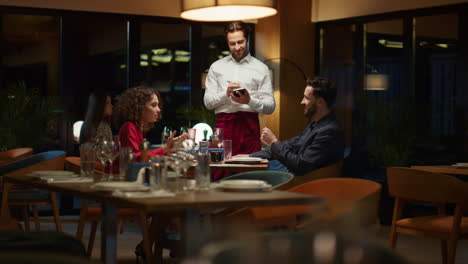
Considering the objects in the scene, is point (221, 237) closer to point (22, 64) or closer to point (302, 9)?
point (22, 64)

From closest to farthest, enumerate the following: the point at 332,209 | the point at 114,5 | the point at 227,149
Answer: the point at 332,209
the point at 227,149
the point at 114,5

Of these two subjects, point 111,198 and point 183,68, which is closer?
point 111,198

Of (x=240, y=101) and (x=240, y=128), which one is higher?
(x=240, y=101)

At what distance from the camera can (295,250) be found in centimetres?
162

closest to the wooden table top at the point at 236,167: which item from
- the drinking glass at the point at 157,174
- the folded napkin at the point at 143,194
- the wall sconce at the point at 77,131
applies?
the drinking glass at the point at 157,174

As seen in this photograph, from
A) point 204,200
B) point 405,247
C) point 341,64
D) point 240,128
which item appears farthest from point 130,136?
point 341,64

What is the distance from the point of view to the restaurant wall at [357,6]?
7996 mm

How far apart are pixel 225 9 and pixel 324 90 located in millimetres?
1002

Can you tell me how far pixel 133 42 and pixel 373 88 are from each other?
3.08 m

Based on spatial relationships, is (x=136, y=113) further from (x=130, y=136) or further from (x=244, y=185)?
(x=244, y=185)

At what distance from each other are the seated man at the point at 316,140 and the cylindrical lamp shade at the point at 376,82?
10.7 ft

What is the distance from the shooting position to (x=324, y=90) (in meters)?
5.42

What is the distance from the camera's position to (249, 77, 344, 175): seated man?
16.4 ft

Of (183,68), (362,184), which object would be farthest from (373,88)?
(362,184)
